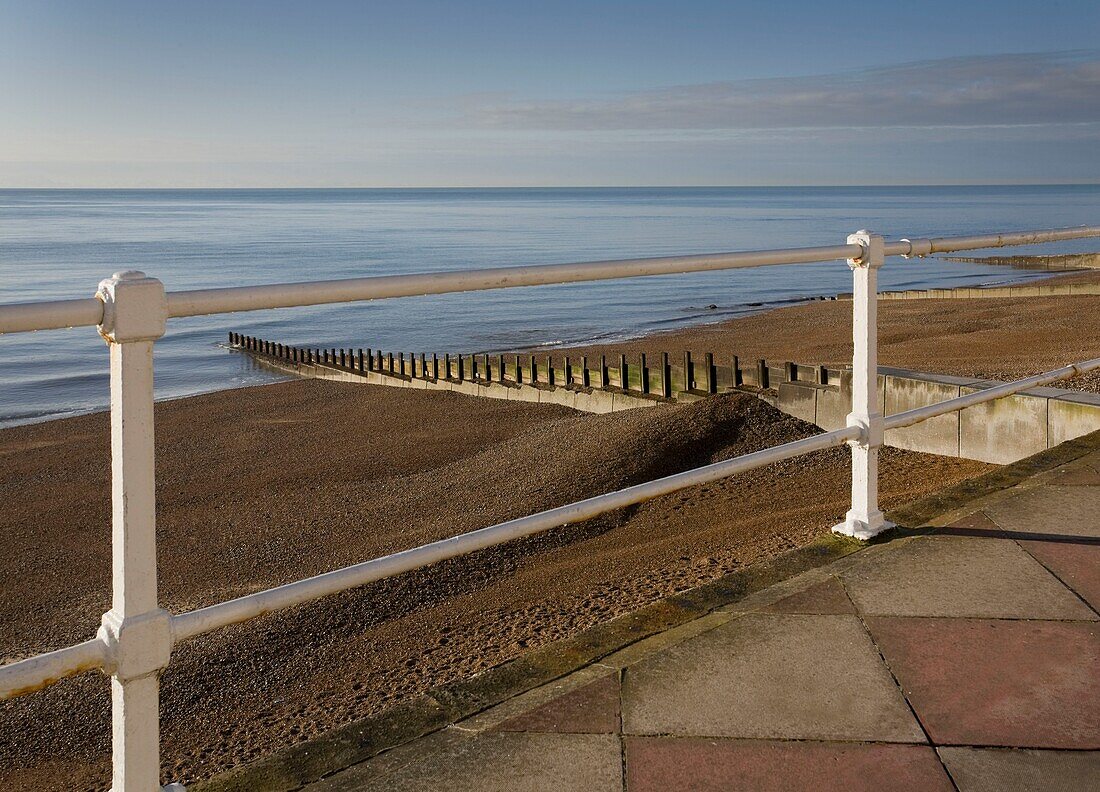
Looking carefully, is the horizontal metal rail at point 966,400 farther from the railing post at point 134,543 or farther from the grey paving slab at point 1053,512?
the railing post at point 134,543

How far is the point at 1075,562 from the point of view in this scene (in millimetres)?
3615

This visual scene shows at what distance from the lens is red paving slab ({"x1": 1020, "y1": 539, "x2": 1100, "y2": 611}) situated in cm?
339

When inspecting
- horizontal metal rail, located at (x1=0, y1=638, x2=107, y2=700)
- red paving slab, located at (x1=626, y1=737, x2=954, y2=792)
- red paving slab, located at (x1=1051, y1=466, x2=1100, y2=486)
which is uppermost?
horizontal metal rail, located at (x1=0, y1=638, x2=107, y2=700)

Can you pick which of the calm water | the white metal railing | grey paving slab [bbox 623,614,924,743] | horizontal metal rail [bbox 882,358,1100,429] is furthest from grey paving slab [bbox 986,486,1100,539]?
the calm water

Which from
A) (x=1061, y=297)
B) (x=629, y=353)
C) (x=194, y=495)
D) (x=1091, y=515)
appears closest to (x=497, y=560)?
(x=1091, y=515)

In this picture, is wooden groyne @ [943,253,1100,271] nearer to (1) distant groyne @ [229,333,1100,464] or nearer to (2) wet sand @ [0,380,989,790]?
(1) distant groyne @ [229,333,1100,464]

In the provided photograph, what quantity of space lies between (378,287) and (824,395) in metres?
6.44

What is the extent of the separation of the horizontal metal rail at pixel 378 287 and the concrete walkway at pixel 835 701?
1.08 meters

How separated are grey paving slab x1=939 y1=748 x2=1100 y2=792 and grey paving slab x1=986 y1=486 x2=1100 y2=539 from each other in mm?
1663

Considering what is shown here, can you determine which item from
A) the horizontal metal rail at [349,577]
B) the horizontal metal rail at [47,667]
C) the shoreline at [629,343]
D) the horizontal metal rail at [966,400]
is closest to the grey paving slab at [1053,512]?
the horizontal metal rail at [966,400]

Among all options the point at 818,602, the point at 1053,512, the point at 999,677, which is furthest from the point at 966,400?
the point at 999,677

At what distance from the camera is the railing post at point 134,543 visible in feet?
6.75

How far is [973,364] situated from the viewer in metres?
14.2

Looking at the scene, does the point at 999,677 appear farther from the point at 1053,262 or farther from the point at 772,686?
the point at 1053,262
